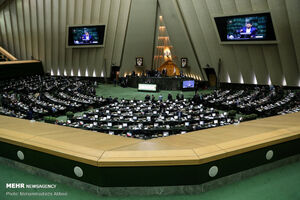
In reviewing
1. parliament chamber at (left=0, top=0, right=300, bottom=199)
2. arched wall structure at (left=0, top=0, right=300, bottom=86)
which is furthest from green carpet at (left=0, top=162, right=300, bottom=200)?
arched wall structure at (left=0, top=0, right=300, bottom=86)

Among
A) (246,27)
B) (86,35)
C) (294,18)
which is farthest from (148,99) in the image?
(86,35)

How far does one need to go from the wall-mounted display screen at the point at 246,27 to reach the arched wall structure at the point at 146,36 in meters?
0.54

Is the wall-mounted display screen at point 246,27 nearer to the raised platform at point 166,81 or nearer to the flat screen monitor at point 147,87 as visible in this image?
the raised platform at point 166,81

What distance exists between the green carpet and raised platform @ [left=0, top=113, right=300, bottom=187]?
161 mm

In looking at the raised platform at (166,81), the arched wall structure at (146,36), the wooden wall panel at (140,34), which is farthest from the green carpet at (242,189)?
the wooden wall panel at (140,34)

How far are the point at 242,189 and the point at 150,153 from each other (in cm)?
123

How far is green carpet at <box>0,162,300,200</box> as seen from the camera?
362cm

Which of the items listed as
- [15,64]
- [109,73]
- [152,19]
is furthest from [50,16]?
[152,19]

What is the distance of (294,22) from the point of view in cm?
2317

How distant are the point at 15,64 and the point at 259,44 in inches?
1103

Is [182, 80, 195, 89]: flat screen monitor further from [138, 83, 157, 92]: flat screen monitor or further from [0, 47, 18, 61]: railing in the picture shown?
[0, 47, 18, 61]: railing

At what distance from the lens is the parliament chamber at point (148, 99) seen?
11.9ft

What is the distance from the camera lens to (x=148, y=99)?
26.0m

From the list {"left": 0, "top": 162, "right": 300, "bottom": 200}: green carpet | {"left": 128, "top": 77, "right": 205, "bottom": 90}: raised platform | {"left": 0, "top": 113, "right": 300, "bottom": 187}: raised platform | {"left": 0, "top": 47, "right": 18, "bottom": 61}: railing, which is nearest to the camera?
{"left": 0, "top": 113, "right": 300, "bottom": 187}: raised platform
